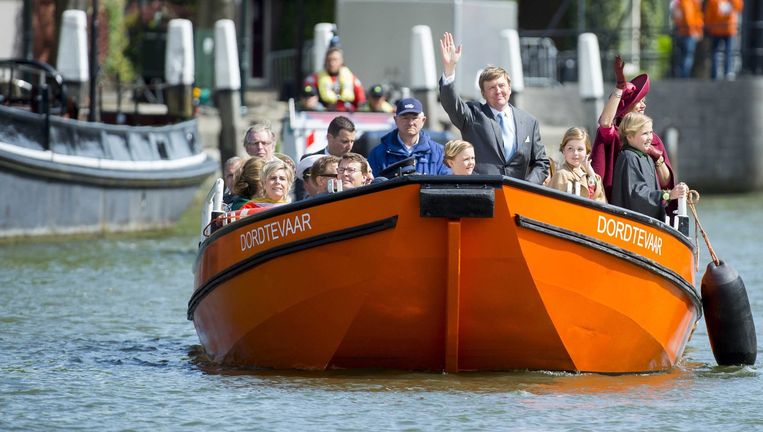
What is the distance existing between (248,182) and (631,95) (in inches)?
A: 95.8

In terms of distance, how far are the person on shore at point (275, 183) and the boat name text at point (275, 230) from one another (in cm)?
49

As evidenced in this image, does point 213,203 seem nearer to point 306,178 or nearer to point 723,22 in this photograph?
point 306,178

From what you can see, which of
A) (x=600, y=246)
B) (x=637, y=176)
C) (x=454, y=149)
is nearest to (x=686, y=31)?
(x=637, y=176)

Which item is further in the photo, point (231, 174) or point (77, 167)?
point (77, 167)

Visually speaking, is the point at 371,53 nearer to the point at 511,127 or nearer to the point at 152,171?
the point at 152,171

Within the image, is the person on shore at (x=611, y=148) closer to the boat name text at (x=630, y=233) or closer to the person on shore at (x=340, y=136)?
the boat name text at (x=630, y=233)

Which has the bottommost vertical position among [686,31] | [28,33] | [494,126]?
[494,126]

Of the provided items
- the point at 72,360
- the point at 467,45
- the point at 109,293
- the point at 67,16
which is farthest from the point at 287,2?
the point at 72,360

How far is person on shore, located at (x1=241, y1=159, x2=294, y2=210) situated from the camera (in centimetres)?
1109

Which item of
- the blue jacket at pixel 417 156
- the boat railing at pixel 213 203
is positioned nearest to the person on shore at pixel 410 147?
the blue jacket at pixel 417 156

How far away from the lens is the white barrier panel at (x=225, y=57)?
76.4 ft

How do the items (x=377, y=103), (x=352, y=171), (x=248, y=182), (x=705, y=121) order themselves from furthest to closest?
(x=705, y=121), (x=377, y=103), (x=248, y=182), (x=352, y=171)

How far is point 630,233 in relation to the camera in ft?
34.1

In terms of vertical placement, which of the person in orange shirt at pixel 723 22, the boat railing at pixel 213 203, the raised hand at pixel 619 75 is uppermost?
the person in orange shirt at pixel 723 22
